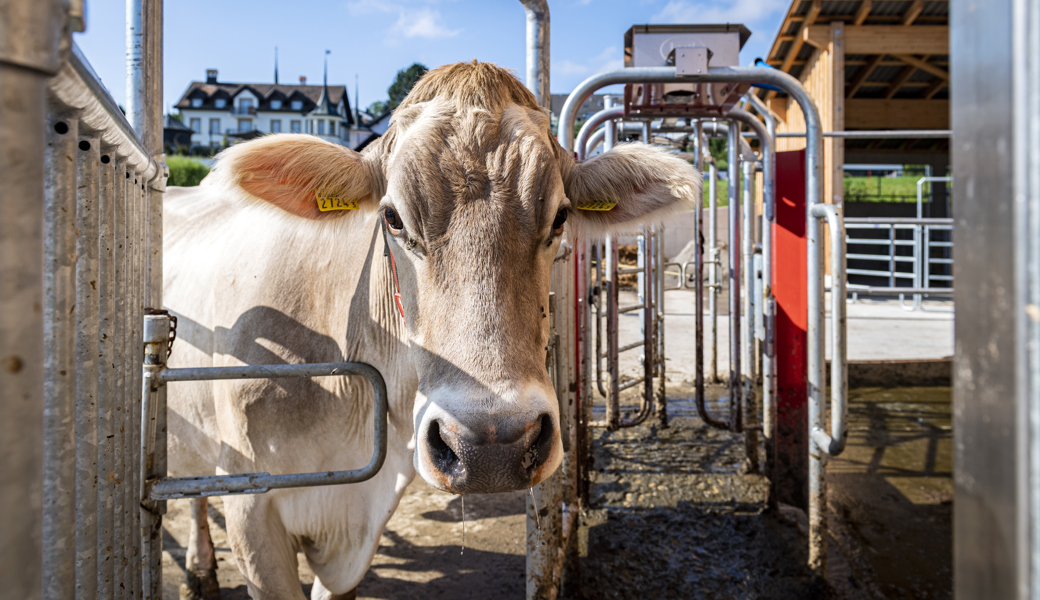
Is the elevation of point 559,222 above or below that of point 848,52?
below

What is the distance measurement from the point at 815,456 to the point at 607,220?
A: 1392mm

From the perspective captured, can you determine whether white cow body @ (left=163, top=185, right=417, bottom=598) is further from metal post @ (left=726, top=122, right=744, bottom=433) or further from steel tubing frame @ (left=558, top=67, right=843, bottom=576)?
metal post @ (left=726, top=122, right=744, bottom=433)

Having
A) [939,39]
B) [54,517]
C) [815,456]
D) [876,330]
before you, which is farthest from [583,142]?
[939,39]

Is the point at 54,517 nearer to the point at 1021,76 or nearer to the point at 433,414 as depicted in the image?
the point at 433,414

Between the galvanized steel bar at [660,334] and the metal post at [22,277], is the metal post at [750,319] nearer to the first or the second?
the galvanized steel bar at [660,334]

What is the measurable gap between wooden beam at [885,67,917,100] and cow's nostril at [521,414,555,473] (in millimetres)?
14505

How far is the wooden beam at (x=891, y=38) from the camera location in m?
10.1

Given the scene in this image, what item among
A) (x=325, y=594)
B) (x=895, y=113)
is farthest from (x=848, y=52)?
(x=325, y=594)

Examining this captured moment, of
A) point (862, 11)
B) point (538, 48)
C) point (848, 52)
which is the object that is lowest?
point (538, 48)

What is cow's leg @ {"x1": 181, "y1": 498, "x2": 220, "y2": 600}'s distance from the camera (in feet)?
9.84

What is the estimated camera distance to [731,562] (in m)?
3.11

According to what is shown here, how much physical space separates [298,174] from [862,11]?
10279mm

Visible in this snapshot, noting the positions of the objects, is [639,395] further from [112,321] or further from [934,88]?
[934,88]

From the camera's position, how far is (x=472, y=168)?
171cm
